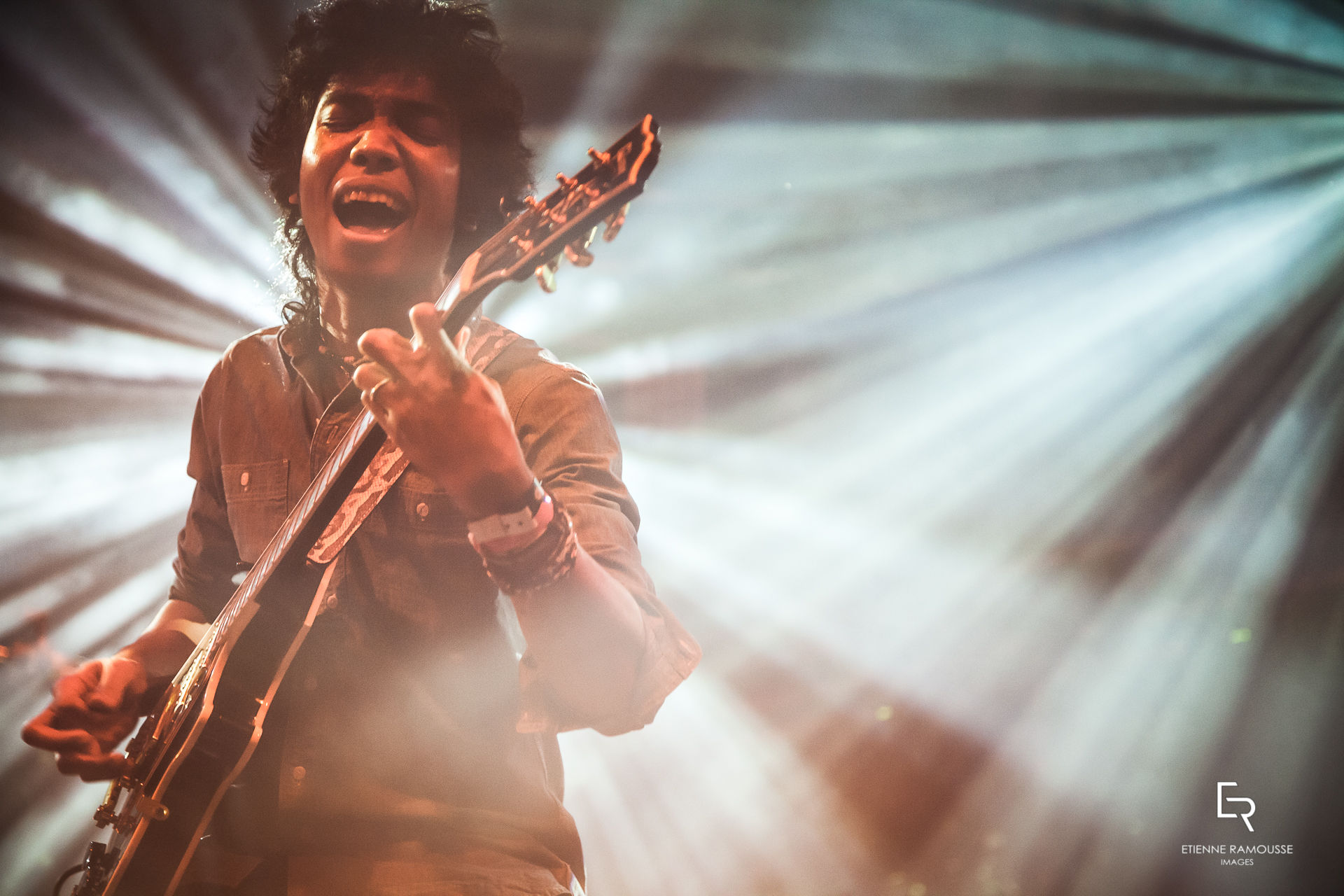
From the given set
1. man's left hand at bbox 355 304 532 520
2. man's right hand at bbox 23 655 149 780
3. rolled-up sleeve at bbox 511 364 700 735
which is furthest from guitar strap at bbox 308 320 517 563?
man's right hand at bbox 23 655 149 780

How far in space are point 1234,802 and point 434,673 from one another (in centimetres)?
420

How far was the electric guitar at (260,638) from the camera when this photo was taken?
4.00ft

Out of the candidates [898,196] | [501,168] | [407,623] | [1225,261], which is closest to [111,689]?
[407,623]

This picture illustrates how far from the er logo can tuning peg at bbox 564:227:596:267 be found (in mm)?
4375

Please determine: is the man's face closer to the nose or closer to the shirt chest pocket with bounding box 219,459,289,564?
the nose

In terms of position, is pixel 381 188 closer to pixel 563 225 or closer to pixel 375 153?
pixel 375 153

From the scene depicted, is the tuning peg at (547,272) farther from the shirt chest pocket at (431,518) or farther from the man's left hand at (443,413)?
the shirt chest pocket at (431,518)

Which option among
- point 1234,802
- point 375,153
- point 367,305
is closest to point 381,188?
point 375,153

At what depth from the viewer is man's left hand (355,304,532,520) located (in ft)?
3.24

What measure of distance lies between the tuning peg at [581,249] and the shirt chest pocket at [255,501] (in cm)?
89

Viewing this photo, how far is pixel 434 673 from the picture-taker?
4.86 feet

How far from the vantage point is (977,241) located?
4.35 meters

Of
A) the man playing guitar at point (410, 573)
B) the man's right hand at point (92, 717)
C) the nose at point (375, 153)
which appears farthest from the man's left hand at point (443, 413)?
the man's right hand at point (92, 717)

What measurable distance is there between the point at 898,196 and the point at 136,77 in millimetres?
3540
